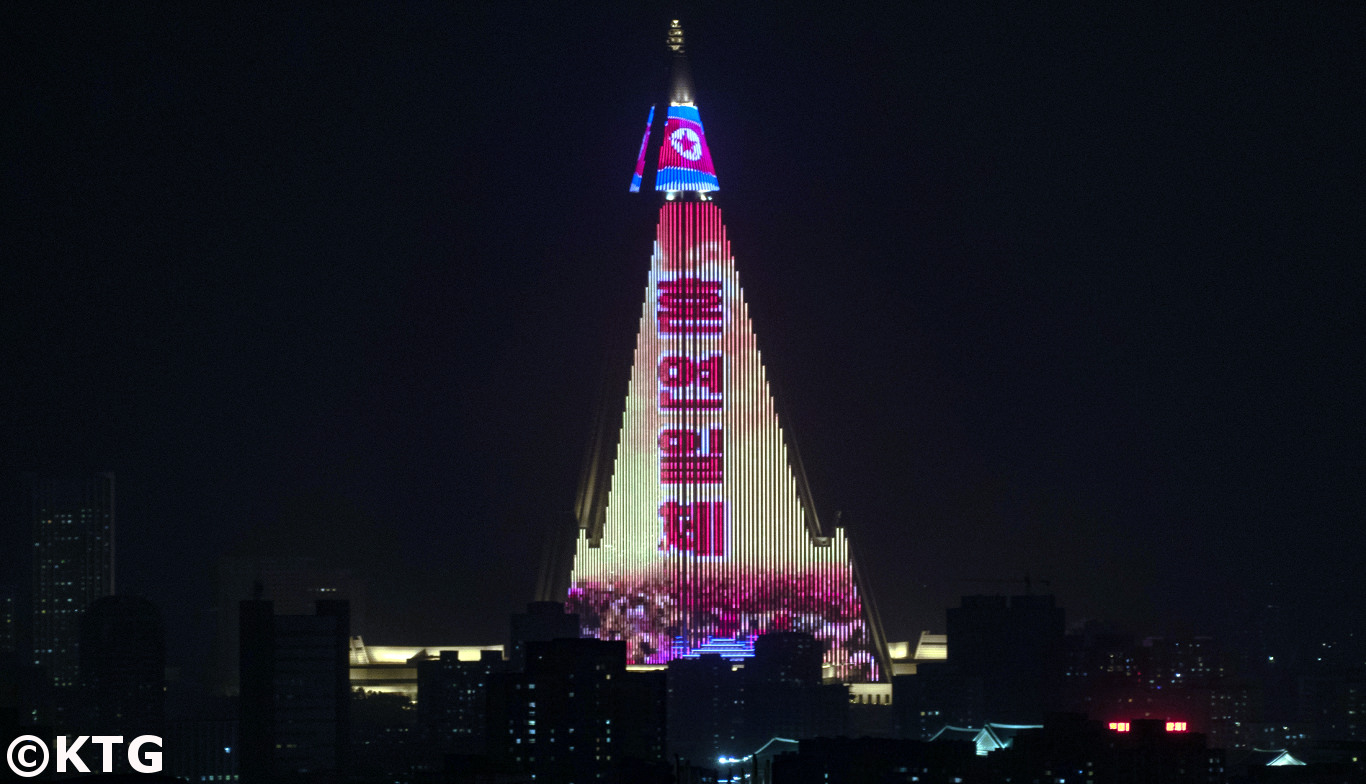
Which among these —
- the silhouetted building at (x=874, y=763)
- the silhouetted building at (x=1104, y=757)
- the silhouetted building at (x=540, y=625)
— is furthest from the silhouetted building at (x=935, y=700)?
the silhouetted building at (x=874, y=763)

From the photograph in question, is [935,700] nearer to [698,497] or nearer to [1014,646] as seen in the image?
[1014,646]

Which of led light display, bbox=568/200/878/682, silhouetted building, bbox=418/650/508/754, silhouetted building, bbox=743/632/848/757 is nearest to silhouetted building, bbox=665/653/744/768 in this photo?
silhouetted building, bbox=743/632/848/757

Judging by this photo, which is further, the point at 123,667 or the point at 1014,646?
the point at 1014,646

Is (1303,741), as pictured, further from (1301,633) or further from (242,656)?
(242,656)

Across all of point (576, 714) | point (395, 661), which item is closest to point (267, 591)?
point (395, 661)

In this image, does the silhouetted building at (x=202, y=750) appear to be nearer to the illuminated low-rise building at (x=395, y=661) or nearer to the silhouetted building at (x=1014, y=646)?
the illuminated low-rise building at (x=395, y=661)

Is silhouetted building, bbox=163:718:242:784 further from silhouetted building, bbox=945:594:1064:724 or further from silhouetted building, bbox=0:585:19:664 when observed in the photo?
silhouetted building, bbox=945:594:1064:724
